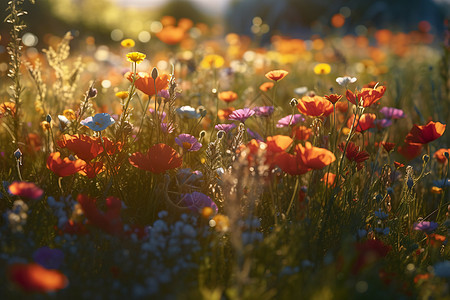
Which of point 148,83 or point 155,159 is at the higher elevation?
point 148,83

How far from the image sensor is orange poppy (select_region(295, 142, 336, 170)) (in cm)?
173

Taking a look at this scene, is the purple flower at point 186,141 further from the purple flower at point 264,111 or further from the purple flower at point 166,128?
the purple flower at point 264,111

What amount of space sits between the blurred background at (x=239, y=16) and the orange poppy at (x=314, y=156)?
910 cm

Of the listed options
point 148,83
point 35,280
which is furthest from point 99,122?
point 35,280

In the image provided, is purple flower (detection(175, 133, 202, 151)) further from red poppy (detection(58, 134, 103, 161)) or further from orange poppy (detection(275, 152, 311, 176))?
orange poppy (detection(275, 152, 311, 176))

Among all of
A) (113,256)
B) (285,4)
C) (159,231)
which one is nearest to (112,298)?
(113,256)

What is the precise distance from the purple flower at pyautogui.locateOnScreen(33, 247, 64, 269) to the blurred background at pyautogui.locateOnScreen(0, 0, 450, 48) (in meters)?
9.07

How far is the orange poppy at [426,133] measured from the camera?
2227mm

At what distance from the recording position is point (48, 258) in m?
1.51

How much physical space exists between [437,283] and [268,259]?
0.56 meters

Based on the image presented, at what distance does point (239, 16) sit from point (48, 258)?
18.1 metres

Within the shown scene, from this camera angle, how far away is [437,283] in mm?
1549

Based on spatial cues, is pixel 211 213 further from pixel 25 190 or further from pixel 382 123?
pixel 382 123

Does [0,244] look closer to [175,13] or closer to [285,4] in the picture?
[175,13]
